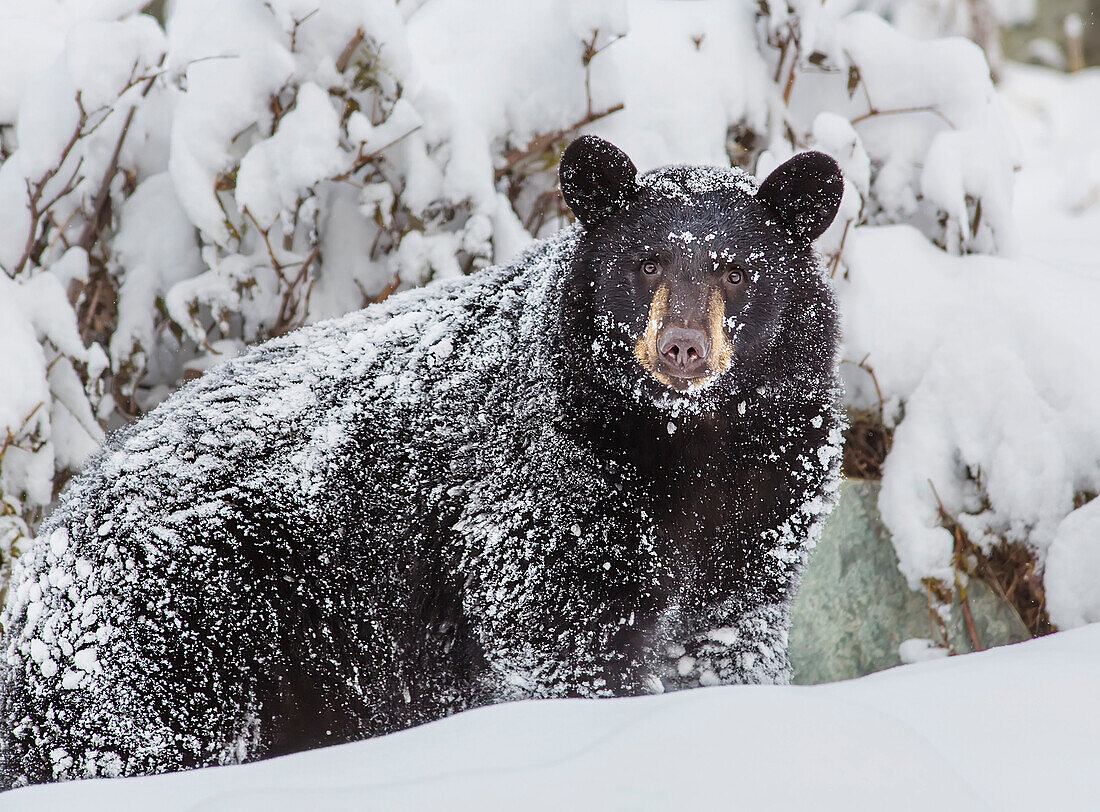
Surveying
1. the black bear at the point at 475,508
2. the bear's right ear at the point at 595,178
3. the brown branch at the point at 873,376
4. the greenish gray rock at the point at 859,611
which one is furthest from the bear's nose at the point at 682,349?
the brown branch at the point at 873,376

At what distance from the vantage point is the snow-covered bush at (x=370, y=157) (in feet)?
14.9

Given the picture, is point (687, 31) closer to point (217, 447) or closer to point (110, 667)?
point (217, 447)

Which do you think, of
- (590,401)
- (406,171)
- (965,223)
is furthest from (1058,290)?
(406,171)

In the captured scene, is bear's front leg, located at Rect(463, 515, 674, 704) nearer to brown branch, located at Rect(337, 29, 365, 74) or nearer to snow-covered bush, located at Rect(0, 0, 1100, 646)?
snow-covered bush, located at Rect(0, 0, 1100, 646)

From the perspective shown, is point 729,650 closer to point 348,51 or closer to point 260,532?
point 260,532

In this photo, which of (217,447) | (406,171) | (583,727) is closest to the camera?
(583,727)

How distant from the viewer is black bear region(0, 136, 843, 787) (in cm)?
302

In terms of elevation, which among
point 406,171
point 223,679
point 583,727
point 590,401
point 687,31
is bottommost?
point 223,679

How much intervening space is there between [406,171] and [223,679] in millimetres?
2708

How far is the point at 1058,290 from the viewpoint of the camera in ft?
15.4

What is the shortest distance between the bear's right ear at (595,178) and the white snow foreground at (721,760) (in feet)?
5.50

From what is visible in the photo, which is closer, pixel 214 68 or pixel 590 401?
pixel 590 401

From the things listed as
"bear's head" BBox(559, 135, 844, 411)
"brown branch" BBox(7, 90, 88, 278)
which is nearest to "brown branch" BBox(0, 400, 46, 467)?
"brown branch" BBox(7, 90, 88, 278)

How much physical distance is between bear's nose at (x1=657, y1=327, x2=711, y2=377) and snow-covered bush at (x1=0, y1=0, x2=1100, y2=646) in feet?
6.71
